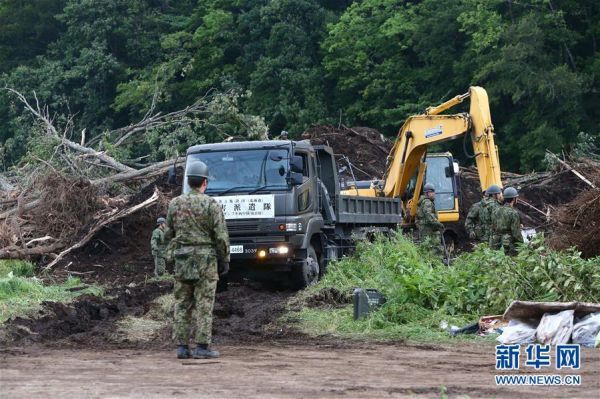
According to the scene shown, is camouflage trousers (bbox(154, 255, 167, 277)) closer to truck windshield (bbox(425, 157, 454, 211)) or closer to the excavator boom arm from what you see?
the excavator boom arm

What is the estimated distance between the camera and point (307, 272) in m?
19.3

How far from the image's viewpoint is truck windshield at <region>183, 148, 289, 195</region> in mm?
18625

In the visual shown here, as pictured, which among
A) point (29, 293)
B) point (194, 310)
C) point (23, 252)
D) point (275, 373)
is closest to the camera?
point (275, 373)

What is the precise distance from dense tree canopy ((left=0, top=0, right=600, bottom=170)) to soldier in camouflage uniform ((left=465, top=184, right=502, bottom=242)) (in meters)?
22.4

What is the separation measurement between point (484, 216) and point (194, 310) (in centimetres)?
910

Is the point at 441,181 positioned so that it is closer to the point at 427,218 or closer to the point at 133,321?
the point at 427,218

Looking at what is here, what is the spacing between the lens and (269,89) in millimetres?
50750

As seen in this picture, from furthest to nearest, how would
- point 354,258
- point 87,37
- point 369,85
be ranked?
point 87,37 < point 369,85 < point 354,258

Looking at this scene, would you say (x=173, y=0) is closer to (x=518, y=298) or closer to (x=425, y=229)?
(x=425, y=229)

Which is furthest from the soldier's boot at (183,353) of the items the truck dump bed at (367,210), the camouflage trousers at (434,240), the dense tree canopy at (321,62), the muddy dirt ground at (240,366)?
the dense tree canopy at (321,62)

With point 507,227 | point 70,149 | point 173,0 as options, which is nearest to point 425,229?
point 507,227

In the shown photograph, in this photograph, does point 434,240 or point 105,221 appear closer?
point 434,240

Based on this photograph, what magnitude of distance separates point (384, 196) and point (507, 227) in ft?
29.9

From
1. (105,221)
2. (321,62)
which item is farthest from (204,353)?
(321,62)
